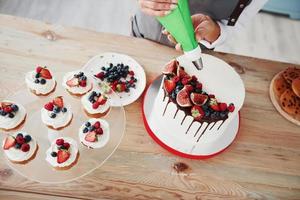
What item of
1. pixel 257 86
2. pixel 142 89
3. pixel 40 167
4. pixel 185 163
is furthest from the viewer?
pixel 257 86

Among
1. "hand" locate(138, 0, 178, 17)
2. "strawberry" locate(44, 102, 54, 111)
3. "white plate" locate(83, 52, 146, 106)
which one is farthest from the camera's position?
"white plate" locate(83, 52, 146, 106)

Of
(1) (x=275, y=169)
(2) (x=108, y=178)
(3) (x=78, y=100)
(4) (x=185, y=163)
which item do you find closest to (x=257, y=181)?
(1) (x=275, y=169)

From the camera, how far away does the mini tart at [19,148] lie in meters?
1.16

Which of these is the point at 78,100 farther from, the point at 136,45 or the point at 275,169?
the point at 275,169

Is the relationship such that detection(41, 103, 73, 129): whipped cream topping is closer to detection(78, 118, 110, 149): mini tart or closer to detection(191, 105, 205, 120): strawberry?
detection(78, 118, 110, 149): mini tart

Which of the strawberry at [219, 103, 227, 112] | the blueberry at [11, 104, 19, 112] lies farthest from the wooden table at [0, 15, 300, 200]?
the strawberry at [219, 103, 227, 112]

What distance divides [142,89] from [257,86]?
536mm

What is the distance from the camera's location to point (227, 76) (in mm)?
1339

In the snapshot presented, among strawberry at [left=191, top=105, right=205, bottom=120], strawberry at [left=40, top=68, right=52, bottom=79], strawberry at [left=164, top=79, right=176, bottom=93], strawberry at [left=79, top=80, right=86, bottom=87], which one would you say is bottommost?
strawberry at [left=79, top=80, right=86, bottom=87]

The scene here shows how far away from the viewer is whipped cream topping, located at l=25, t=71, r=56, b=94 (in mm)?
1314

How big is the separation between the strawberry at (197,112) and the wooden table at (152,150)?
217mm

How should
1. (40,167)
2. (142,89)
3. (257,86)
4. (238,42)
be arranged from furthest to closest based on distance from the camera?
1. (238,42)
2. (257,86)
3. (142,89)
4. (40,167)

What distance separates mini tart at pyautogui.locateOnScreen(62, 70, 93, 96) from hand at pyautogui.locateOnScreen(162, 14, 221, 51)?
41 centimetres

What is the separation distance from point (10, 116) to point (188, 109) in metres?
0.63
